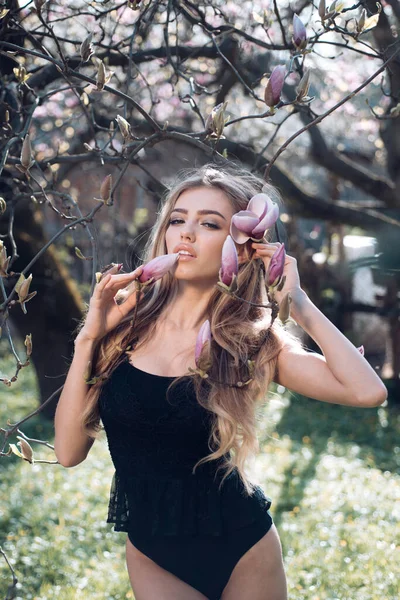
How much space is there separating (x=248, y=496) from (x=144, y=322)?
581mm

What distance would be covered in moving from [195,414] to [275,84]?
0.85 m

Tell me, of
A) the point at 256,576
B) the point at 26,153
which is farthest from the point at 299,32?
the point at 256,576

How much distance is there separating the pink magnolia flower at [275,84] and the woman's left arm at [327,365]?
1.15 ft

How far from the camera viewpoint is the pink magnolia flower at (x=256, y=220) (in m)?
1.63

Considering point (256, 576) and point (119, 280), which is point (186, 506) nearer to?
point (256, 576)

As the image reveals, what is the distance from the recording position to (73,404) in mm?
1993

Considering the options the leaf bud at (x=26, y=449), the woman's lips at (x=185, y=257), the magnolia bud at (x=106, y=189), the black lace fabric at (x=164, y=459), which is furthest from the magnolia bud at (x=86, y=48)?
the leaf bud at (x=26, y=449)

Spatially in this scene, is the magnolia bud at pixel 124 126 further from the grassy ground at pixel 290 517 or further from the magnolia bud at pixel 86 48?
the grassy ground at pixel 290 517

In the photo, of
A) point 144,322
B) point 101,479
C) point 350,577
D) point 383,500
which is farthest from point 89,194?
point 144,322

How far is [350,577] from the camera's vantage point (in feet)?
11.7

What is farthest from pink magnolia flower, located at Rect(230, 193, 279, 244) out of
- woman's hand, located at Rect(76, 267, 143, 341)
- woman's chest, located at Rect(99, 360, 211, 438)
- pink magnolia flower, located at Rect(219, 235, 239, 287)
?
woman's chest, located at Rect(99, 360, 211, 438)

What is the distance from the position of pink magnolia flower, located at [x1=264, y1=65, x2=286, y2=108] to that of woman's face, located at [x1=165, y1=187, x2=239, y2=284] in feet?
1.46

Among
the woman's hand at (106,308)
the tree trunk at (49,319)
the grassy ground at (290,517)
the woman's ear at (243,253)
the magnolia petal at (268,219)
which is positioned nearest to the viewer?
the magnolia petal at (268,219)

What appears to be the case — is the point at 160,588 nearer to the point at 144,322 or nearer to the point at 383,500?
the point at 144,322
